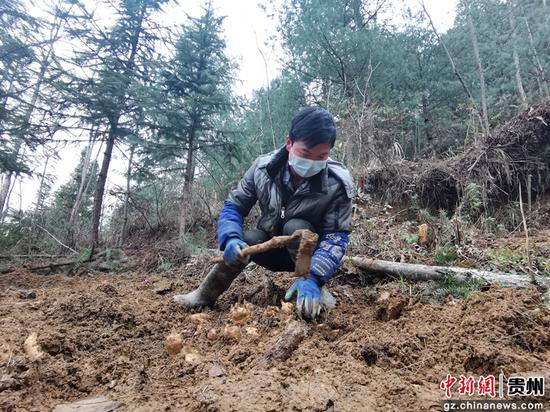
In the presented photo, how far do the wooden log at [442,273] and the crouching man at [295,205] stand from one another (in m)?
0.78

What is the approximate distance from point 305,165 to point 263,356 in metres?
1.35

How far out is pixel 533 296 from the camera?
1.79 m

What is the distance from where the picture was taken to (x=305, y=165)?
2400 mm

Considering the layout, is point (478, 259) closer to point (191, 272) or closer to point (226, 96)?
point (191, 272)

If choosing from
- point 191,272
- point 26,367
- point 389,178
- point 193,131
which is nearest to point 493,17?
point 389,178

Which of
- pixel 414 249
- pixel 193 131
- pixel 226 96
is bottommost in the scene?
pixel 414 249

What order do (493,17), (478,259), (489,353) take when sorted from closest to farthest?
(489,353), (478,259), (493,17)

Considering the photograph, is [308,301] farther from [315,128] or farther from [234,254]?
[315,128]

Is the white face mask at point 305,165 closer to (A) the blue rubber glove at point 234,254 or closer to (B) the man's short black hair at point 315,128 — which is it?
(B) the man's short black hair at point 315,128

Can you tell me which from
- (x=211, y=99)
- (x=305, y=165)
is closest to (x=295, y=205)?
(x=305, y=165)

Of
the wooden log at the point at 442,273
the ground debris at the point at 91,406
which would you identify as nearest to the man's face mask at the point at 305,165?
the wooden log at the point at 442,273

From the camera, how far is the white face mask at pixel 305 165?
93.8 inches

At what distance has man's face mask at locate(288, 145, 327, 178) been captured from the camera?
7.82ft

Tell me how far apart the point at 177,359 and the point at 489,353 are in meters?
1.27
